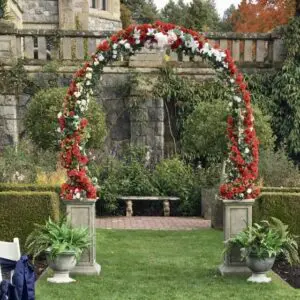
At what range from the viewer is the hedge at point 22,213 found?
851 centimetres

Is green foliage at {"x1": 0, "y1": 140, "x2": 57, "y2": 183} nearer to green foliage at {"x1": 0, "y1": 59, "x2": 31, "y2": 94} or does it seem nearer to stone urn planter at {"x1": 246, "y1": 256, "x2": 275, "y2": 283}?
green foliage at {"x1": 0, "y1": 59, "x2": 31, "y2": 94}

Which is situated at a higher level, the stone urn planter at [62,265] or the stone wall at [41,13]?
the stone wall at [41,13]

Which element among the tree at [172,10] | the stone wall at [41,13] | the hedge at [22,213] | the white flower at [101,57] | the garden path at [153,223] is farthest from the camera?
the tree at [172,10]

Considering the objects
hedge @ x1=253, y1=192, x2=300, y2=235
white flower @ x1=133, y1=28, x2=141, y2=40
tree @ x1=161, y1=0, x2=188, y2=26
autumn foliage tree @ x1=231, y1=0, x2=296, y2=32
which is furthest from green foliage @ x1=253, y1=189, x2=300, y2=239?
tree @ x1=161, y1=0, x2=188, y2=26

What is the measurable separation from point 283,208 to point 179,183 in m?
5.24

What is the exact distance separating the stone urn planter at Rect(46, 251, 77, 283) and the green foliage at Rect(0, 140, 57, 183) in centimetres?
494

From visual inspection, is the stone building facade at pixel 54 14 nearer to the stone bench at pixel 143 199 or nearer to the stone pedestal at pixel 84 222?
the stone bench at pixel 143 199

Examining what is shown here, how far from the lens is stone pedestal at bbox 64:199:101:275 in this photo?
780 centimetres

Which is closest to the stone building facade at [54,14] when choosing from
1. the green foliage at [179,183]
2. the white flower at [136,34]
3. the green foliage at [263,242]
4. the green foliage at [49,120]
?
the green foliage at [49,120]

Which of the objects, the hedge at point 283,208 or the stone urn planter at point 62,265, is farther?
the hedge at point 283,208

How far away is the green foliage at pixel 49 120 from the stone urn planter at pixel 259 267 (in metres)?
6.10

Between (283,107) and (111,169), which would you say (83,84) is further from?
(283,107)

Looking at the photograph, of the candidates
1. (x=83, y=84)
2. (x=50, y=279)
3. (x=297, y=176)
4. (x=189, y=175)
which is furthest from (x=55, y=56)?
(x=50, y=279)

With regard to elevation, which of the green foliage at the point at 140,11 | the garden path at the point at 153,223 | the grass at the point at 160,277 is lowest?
the garden path at the point at 153,223
